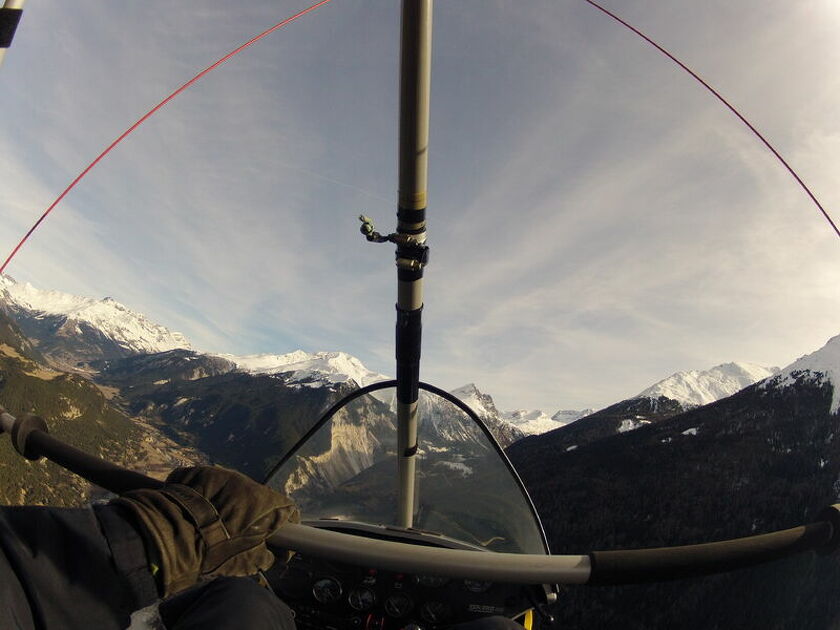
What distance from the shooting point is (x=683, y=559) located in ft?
5.78

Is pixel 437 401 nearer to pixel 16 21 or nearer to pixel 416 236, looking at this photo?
pixel 416 236

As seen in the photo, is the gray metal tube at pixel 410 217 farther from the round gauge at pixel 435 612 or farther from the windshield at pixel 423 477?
the round gauge at pixel 435 612

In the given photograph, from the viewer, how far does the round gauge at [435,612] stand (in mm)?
4180

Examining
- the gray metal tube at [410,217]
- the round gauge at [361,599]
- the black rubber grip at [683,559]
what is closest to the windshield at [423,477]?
the gray metal tube at [410,217]

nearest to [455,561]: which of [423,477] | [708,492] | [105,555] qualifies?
[105,555]

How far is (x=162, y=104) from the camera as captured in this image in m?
5.30

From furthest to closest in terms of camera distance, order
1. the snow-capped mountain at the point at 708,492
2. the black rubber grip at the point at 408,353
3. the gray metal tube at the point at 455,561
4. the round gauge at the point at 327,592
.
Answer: the snow-capped mountain at the point at 708,492
the black rubber grip at the point at 408,353
the round gauge at the point at 327,592
the gray metal tube at the point at 455,561

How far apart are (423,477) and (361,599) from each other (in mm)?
2434

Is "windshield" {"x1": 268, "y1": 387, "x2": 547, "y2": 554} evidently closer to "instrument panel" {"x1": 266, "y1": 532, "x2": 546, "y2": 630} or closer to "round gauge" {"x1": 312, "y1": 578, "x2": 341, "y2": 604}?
"instrument panel" {"x1": 266, "y1": 532, "x2": 546, "y2": 630}

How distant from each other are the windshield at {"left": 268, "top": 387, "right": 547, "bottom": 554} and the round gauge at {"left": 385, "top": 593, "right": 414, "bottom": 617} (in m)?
1.25

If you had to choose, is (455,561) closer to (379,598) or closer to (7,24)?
(379,598)

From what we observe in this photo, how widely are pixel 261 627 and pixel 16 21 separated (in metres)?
3.32

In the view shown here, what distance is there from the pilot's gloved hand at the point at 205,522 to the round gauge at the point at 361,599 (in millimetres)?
2811

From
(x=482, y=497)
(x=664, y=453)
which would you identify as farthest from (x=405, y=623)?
(x=664, y=453)
